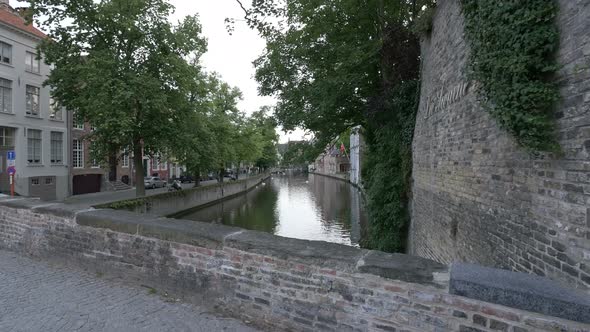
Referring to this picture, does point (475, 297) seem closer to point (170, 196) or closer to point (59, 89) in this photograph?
point (59, 89)

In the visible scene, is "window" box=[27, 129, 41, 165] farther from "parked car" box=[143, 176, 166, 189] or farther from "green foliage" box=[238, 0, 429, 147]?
"green foliage" box=[238, 0, 429, 147]

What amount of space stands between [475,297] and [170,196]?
2265cm

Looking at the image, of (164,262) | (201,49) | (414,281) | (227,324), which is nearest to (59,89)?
(201,49)

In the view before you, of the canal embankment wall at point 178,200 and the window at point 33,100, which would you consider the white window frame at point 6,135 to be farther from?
the canal embankment wall at point 178,200

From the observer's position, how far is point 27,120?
78.3 ft

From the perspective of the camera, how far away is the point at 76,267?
16.2 feet

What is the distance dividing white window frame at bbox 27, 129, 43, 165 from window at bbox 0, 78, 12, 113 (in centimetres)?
200

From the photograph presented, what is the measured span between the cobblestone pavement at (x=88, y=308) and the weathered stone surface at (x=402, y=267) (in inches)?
53.7

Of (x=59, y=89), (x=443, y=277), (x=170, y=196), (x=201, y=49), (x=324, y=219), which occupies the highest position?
(x=201, y=49)

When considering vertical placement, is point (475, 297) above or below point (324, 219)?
above

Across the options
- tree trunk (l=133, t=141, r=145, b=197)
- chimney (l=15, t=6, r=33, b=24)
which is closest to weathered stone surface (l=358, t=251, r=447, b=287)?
tree trunk (l=133, t=141, r=145, b=197)

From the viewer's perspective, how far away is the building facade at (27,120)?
2231 centimetres

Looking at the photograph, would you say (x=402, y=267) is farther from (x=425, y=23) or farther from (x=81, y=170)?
(x=81, y=170)

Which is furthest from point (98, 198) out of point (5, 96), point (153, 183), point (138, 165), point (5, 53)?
point (5, 53)
